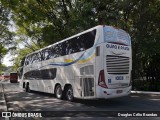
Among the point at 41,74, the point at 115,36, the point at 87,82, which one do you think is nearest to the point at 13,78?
the point at 41,74

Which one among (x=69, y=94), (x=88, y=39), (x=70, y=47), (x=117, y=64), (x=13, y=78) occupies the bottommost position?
(x=69, y=94)

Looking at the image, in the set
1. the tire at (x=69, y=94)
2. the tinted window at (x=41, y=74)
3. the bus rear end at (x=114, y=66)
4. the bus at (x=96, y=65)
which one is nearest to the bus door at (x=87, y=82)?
the bus at (x=96, y=65)

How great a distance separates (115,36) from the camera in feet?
44.3

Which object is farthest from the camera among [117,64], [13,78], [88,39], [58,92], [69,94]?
[13,78]

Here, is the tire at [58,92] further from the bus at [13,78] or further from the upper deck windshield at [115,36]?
the bus at [13,78]

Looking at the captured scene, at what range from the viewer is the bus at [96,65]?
12.8m

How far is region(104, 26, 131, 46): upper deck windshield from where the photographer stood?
43.1ft

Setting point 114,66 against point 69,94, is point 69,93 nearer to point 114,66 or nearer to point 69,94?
point 69,94

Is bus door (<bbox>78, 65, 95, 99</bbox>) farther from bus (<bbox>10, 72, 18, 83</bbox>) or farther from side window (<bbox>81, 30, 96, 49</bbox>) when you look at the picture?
bus (<bbox>10, 72, 18, 83</bbox>)

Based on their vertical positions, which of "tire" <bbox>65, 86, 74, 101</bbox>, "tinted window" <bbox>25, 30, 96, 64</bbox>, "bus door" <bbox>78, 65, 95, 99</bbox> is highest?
"tinted window" <bbox>25, 30, 96, 64</bbox>

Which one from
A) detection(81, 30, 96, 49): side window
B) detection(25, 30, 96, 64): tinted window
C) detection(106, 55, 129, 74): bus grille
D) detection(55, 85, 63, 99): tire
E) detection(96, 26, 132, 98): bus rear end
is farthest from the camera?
detection(55, 85, 63, 99): tire

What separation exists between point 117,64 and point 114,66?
244 millimetres

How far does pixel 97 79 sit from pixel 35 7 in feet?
52.1

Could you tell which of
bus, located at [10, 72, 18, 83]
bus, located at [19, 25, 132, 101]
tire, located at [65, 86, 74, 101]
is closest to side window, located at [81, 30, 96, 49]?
bus, located at [19, 25, 132, 101]
